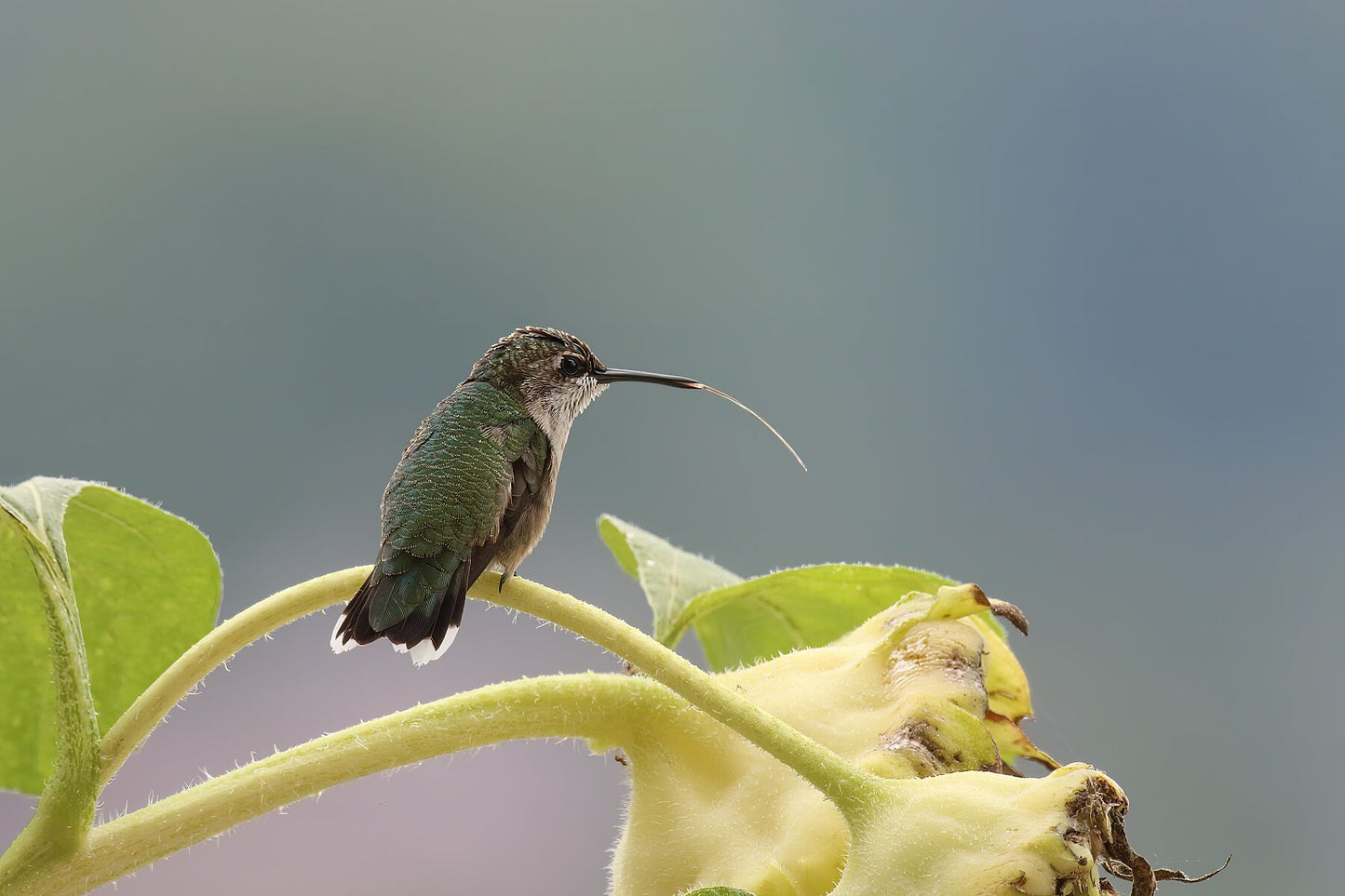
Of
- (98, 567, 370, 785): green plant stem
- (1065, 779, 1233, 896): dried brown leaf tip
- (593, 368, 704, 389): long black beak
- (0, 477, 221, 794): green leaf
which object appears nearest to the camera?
(1065, 779, 1233, 896): dried brown leaf tip

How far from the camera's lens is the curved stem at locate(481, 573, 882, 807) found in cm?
84

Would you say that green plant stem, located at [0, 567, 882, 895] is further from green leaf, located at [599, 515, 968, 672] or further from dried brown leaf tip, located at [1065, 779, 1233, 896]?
green leaf, located at [599, 515, 968, 672]

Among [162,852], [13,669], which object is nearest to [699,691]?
[162,852]

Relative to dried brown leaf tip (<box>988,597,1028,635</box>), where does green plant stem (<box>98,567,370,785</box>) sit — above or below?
below

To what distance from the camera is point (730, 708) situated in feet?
2.83

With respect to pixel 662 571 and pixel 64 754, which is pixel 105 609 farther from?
pixel 662 571

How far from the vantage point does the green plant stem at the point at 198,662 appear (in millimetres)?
957

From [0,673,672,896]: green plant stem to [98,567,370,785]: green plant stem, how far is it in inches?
2.6

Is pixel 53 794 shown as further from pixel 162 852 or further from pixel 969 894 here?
pixel 969 894

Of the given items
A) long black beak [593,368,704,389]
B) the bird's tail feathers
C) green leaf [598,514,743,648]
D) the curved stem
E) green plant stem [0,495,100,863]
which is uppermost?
long black beak [593,368,704,389]

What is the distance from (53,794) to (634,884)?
18.3 inches

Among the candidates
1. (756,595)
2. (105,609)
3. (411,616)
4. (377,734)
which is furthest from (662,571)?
(105,609)

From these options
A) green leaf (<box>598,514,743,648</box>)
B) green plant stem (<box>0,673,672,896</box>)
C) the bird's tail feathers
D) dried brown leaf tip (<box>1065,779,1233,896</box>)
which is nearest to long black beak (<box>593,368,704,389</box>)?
green leaf (<box>598,514,743,648</box>)

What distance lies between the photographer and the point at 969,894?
773 mm
